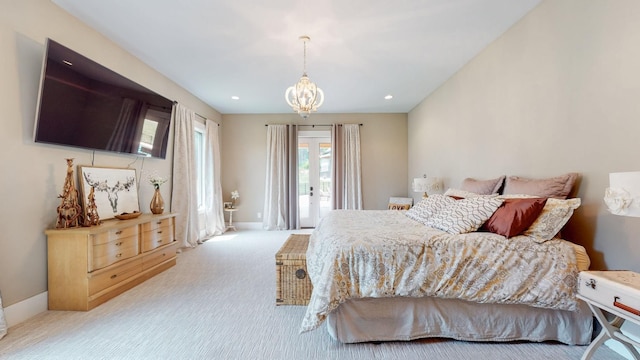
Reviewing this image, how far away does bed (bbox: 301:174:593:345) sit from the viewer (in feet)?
5.75

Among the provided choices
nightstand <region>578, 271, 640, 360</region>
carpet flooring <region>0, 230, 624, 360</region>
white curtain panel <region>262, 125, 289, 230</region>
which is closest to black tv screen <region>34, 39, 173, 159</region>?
carpet flooring <region>0, 230, 624, 360</region>

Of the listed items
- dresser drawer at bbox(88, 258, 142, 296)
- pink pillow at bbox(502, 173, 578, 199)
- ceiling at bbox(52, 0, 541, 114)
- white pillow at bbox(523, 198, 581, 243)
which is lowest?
dresser drawer at bbox(88, 258, 142, 296)

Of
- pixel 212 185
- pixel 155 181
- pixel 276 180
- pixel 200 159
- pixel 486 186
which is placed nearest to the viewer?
pixel 486 186

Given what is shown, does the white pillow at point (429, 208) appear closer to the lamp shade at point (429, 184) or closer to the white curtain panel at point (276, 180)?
the lamp shade at point (429, 184)

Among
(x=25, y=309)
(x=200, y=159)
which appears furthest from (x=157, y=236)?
(x=200, y=159)

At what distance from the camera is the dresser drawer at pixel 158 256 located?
3.01 m

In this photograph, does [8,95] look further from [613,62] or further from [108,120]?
[613,62]

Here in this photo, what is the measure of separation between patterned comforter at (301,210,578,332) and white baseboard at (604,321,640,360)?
26cm

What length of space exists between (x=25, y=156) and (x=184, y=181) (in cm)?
221

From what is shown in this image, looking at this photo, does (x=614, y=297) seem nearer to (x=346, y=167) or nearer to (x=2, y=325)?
(x=2, y=325)

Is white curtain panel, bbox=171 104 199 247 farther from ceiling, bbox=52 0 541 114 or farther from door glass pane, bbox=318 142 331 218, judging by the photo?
door glass pane, bbox=318 142 331 218

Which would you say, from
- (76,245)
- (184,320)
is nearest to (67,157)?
(76,245)

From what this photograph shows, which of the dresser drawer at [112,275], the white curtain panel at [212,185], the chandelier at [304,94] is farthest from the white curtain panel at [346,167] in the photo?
the dresser drawer at [112,275]

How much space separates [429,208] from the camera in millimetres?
2650
